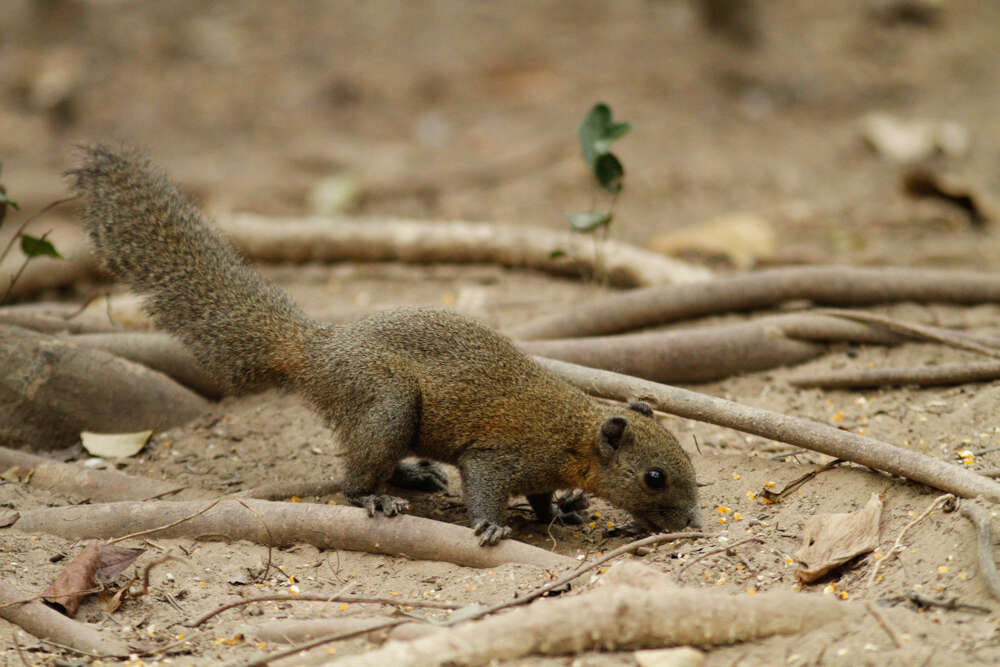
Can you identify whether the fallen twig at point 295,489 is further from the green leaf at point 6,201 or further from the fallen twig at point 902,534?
the fallen twig at point 902,534

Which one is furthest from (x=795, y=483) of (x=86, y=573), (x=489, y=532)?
(x=86, y=573)

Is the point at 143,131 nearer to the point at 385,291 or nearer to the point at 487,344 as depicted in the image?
the point at 385,291

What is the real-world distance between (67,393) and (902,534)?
551 cm

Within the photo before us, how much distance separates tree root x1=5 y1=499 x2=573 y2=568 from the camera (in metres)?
5.86

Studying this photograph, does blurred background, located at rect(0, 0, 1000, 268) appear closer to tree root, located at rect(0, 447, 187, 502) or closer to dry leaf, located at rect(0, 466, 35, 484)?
tree root, located at rect(0, 447, 187, 502)

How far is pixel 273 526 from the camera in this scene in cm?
595

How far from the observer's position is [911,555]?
5.08m

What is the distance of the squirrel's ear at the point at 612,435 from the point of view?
20.6 feet

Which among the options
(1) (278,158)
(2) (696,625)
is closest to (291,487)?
(2) (696,625)

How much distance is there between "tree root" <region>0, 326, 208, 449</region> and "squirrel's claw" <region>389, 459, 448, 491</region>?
1.81 m

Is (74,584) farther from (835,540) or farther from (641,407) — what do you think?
(835,540)

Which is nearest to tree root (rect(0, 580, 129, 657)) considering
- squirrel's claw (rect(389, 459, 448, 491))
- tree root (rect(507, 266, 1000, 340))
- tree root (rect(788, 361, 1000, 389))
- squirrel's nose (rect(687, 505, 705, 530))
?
squirrel's claw (rect(389, 459, 448, 491))

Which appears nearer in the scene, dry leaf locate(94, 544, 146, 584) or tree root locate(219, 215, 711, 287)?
dry leaf locate(94, 544, 146, 584)

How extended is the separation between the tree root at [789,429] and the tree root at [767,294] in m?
1.31
